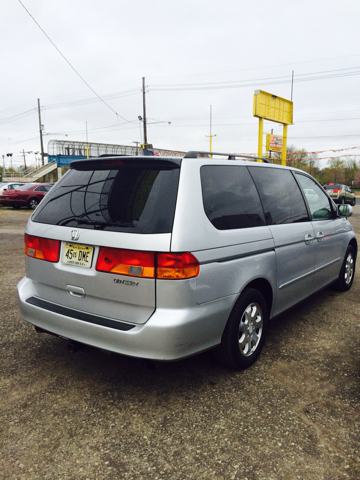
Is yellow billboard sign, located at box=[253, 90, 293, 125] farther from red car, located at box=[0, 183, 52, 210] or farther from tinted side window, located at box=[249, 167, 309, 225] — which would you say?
tinted side window, located at box=[249, 167, 309, 225]

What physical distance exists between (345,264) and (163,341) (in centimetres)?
367

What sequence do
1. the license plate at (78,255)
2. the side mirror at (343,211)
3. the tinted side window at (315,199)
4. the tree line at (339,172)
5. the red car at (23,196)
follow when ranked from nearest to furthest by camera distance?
the license plate at (78,255) → the tinted side window at (315,199) → the side mirror at (343,211) → the red car at (23,196) → the tree line at (339,172)

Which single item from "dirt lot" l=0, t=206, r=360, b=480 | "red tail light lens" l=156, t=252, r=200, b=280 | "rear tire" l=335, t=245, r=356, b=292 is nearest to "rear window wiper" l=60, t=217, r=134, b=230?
"red tail light lens" l=156, t=252, r=200, b=280

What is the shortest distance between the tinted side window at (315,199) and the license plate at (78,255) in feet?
8.38

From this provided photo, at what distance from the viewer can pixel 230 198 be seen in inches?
118

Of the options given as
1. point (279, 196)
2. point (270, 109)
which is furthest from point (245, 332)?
point (270, 109)

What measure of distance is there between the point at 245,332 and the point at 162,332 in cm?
92

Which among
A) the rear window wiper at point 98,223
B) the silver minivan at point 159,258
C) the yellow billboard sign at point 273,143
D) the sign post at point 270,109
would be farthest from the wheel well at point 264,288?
the yellow billboard sign at point 273,143

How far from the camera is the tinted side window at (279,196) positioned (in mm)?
3447

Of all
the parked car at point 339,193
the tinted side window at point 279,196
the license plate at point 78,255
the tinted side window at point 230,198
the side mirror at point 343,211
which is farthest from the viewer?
the parked car at point 339,193

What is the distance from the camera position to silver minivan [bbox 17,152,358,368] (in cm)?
244

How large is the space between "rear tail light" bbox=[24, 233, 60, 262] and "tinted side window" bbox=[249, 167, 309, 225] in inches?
69.0

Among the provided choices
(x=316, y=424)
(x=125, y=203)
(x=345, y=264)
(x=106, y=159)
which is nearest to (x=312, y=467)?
(x=316, y=424)

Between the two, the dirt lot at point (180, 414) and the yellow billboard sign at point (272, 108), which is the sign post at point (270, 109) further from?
the dirt lot at point (180, 414)
